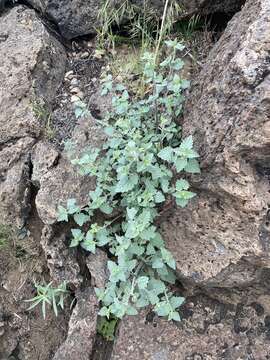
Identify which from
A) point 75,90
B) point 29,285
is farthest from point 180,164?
point 29,285

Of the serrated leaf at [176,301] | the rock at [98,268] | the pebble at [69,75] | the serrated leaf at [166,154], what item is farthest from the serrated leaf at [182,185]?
the pebble at [69,75]

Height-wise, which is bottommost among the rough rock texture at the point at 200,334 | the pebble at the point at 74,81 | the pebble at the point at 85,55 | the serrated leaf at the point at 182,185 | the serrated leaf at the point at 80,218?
the rough rock texture at the point at 200,334

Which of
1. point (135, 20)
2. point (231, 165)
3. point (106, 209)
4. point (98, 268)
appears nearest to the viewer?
point (231, 165)

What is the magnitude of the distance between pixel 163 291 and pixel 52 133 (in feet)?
3.67

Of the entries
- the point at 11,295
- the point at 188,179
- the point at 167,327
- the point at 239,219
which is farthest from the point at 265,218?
the point at 11,295

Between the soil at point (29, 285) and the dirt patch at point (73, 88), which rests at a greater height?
the dirt patch at point (73, 88)

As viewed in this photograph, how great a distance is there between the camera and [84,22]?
129 inches

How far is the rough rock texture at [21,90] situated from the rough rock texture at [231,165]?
0.91 meters

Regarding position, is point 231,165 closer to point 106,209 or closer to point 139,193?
point 139,193

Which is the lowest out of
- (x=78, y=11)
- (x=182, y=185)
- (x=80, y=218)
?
(x=80, y=218)

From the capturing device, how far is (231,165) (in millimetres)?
2234

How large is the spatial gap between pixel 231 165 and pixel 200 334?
0.89m

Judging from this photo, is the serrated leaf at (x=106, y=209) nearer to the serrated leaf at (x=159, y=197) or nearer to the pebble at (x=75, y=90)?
the serrated leaf at (x=159, y=197)

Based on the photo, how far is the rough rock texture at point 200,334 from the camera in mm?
2572
